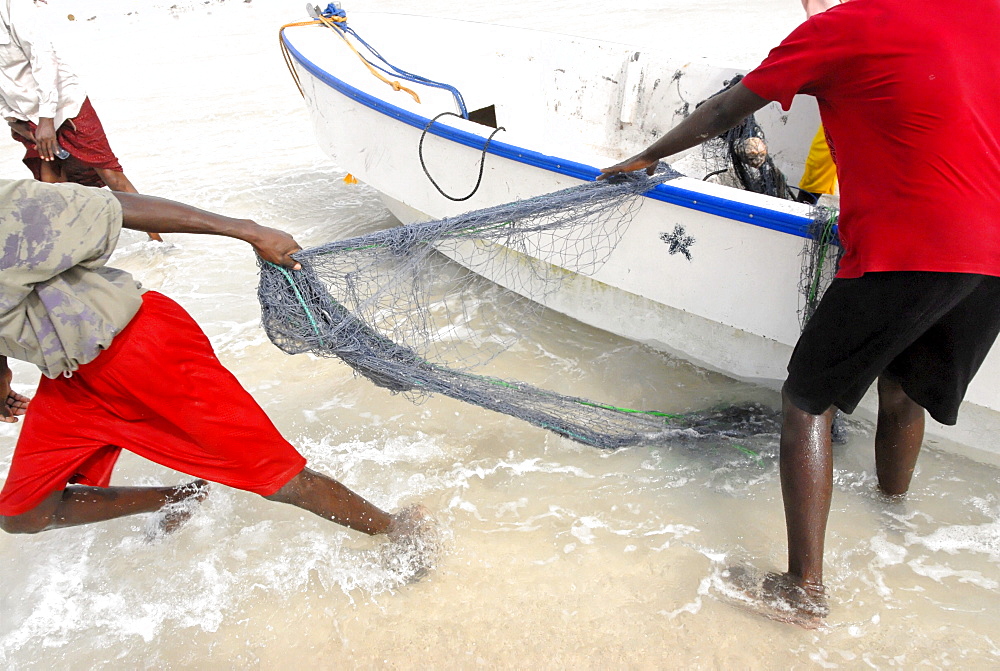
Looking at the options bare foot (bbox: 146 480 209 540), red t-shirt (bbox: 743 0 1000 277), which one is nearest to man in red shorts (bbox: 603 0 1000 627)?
red t-shirt (bbox: 743 0 1000 277)

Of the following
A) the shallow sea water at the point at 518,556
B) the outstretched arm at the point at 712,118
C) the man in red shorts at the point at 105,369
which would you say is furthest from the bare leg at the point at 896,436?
the man in red shorts at the point at 105,369

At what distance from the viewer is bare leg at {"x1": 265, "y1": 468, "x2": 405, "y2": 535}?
1.99 meters

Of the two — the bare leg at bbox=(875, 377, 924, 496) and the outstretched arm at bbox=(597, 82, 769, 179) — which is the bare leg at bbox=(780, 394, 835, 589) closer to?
the bare leg at bbox=(875, 377, 924, 496)

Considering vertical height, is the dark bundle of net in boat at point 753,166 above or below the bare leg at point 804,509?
above

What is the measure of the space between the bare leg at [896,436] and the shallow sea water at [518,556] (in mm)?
160

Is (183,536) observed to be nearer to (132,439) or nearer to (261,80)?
(132,439)

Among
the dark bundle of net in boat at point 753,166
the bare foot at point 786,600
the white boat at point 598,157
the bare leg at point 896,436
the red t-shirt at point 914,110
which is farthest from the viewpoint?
the dark bundle of net in boat at point 753,166

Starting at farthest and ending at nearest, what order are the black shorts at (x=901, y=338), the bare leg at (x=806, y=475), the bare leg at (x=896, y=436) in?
the bare leg at (x=896, y=436)
the bare leg at (x=806, y=475)
the black shorts at (x=901, y=338)

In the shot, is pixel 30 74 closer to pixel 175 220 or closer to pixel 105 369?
pixel 175 220

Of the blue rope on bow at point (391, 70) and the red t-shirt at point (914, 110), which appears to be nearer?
the red t-shirt at point (914, 110)

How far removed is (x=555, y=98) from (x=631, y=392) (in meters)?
2.66

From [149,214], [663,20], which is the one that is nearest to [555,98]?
[149,214]

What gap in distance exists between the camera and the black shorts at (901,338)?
5.35ft

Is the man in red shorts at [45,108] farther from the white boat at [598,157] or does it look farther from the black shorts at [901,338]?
the black shorts at [901,338]
